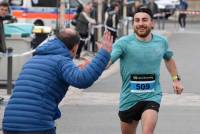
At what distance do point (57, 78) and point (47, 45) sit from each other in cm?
32

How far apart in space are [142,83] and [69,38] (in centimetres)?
Answer: 200

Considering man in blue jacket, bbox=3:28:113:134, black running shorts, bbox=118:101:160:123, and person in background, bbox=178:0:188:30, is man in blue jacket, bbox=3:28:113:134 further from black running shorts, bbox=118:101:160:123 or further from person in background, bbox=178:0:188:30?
person in background, bbox=178:0:188:30

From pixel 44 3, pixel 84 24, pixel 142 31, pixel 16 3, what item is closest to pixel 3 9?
pixel 142 31

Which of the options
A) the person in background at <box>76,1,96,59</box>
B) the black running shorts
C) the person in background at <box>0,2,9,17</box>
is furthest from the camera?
the person in background at <box>76,1,96,59</box>

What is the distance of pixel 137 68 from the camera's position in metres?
7.68

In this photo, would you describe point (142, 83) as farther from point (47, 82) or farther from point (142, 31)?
point (47, 82)

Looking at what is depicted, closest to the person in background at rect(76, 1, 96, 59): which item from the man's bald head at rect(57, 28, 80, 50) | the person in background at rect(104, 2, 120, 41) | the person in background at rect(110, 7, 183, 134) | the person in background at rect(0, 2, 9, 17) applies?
the person in background at rect(104, 2, 120, 41)

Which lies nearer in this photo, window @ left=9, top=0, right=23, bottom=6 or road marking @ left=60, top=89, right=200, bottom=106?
road marking @ left=60, top=89, right=200, bottom=106

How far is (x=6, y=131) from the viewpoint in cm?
575

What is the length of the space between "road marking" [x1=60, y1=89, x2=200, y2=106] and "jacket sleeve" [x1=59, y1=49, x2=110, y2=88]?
27.5 ft

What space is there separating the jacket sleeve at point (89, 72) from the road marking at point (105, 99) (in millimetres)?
8397

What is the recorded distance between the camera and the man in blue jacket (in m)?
5.60

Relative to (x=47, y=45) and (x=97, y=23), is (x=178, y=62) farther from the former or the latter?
(x=47, y=45)

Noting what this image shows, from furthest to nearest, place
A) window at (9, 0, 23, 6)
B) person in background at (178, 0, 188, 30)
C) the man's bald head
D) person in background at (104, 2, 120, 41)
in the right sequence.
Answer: person in background at (178, 0, 188, 30)
window at (9, 0, 23, 6)
person in background at (104, 2, 120, 41)
the man's bald head
